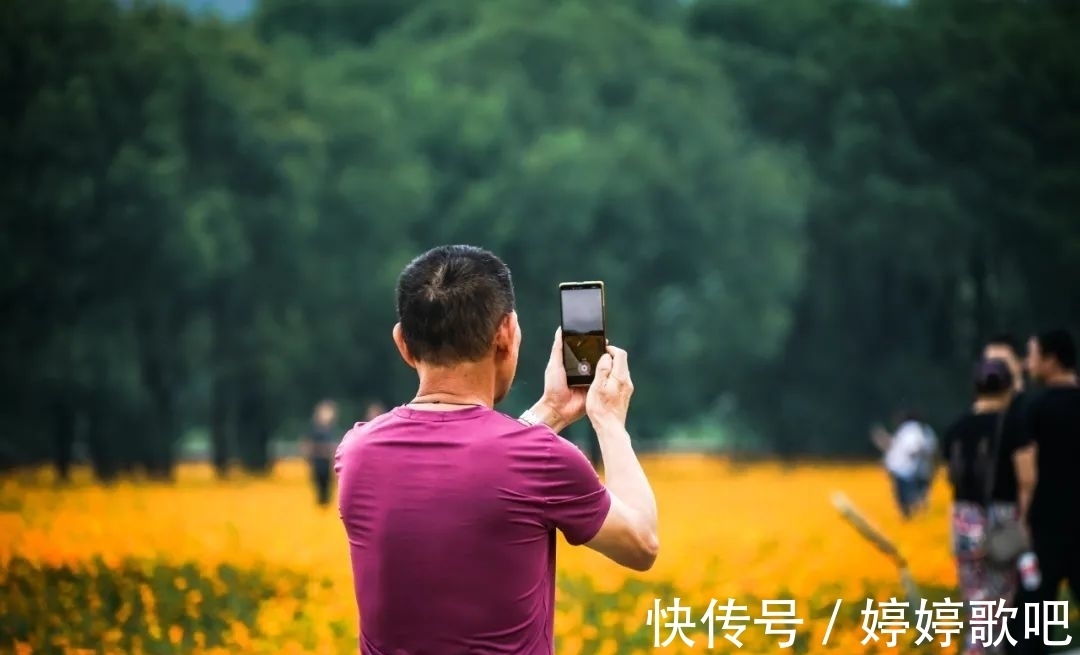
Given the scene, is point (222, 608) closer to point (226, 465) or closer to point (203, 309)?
point (203, 309)

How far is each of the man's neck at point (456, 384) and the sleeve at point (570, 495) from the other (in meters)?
0.21

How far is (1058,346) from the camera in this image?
8.18 m

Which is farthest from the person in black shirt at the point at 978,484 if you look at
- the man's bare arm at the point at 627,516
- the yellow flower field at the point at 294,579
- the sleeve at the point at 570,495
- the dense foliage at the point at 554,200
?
the dense foliage at the point at 554,200

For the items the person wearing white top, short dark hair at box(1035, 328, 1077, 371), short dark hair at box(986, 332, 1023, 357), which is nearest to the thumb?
short dark hair at box(1035, 328, 1077, 371)

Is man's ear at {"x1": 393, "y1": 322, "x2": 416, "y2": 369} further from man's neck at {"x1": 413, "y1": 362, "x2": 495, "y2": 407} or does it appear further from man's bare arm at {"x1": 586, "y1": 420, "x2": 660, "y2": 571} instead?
man's bare arm at {"x1": 586, "y1": 420, "x2": 660, "y2": 571}

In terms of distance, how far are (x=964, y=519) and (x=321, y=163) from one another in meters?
27.7

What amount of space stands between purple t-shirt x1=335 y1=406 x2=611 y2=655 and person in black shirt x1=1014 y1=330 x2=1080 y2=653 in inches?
208

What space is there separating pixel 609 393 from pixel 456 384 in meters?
0.29

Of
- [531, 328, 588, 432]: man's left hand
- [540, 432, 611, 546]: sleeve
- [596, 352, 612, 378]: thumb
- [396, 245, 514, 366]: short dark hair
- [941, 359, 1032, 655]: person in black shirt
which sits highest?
[396, 245, 514, 366]: short dark hair

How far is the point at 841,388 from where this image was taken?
3972 centimetres

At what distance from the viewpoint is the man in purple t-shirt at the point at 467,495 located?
3184 mm

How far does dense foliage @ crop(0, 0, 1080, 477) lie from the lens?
94.2 ft

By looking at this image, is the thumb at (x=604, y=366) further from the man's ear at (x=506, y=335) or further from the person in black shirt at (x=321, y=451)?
the person in black shirt at (x=321, y=451)

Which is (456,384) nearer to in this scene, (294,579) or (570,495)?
(570,495)
